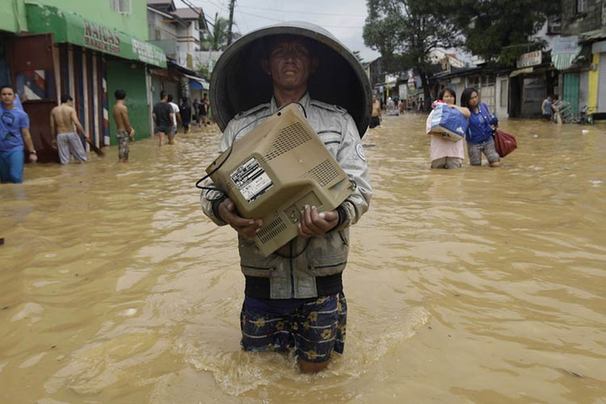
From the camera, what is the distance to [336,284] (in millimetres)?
2467

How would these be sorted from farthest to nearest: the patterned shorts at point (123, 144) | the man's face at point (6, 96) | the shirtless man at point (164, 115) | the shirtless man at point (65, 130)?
the shirtless man at point (164, 115)
the patterned shorts at point (123, 144)
the shirtless man at point (65, 130)
the man's face at point (6, 96)

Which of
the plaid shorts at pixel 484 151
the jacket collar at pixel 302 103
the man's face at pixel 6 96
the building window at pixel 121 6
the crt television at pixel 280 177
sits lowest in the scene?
the plaid shorts at pixel 484 151

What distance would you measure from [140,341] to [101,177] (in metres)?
7.00

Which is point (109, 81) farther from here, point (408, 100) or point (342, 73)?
point (408, 100)

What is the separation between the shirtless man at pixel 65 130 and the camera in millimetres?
10938

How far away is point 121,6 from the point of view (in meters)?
17.1

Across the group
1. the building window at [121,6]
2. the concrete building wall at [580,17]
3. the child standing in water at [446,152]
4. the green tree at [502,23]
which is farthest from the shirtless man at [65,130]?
the green tree at [502,23]

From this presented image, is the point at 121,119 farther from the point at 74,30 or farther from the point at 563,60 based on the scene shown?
the point at 563,60


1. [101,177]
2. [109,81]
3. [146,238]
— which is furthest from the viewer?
[109,81]

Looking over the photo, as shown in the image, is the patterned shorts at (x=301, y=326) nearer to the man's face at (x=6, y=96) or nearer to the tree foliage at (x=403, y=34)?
the man's face at (x=6, y=96)

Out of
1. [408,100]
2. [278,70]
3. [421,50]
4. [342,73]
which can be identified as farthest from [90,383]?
[408,100]

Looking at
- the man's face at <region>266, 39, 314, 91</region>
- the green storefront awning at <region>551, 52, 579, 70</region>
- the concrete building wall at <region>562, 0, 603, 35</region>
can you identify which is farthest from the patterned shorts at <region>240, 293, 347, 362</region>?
the concrete building wall at <region>562, 0, 603, 35</region>

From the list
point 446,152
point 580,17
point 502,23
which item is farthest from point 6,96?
point 502,23

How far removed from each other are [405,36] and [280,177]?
133 feet
